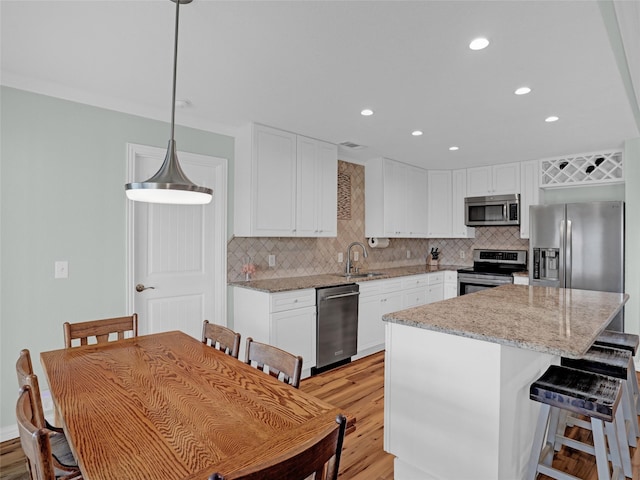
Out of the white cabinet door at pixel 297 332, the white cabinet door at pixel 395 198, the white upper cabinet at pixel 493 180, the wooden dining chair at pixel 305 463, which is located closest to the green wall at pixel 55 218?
the white cabinet door at pixel 297 332

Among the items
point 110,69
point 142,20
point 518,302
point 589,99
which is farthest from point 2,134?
point 589,99

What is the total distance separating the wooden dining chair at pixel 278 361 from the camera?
150cm

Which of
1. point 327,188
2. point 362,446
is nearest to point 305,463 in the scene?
point 362,446

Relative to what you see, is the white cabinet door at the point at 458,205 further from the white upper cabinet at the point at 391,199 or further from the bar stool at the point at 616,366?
the bar stool at the point at 616,366

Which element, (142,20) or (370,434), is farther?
(370,434)

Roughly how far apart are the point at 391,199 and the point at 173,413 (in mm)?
4033

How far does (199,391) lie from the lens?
141 centimetres

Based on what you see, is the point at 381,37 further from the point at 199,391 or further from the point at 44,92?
the point at 44,92

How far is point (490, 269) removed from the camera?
5055mm

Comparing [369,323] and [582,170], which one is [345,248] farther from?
[582,170]

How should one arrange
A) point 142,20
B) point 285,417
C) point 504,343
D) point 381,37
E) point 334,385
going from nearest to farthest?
point 285,417 → point 504,343 → point 142,20 → point 381,37 → point 334,385

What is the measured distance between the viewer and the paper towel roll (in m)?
4.96

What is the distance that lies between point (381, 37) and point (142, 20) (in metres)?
1.16

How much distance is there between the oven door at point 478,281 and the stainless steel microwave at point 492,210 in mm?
751
